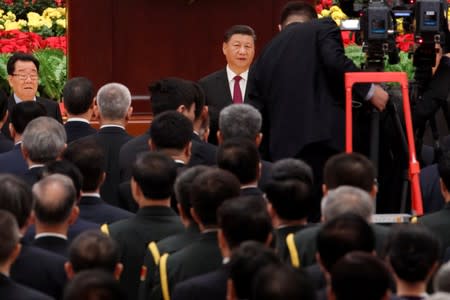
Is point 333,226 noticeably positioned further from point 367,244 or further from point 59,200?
point 59,200

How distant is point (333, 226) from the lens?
5.20 metres

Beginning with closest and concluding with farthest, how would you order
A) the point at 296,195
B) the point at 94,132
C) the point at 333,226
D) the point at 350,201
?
the point at 333,226 → the point at 350,201 → the point at 296,195 → the point at 94,132

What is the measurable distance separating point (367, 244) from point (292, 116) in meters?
3.99

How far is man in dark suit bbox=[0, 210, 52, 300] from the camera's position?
17.2 feet

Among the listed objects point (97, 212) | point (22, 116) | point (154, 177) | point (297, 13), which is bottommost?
point (97, 212)

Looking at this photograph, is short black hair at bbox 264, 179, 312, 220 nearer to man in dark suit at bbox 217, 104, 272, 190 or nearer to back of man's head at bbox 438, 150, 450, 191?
back of man's head at bbox 438, 150, 450, 191

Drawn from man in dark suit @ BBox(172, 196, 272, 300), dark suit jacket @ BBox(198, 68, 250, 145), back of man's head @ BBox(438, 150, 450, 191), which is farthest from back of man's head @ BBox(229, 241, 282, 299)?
dark suit jacket @ BBox(198, 68, 250, 145)

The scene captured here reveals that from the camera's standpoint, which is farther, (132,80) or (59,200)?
(132,80)

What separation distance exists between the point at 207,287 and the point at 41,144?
93.0 inches

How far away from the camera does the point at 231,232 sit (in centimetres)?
554

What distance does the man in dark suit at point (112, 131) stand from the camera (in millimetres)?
8453

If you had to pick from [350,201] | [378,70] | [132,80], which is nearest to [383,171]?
[378,70]

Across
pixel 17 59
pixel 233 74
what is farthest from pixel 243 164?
pixel 17 59

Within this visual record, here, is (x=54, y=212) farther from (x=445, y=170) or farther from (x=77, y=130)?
(x=77, y=130)
